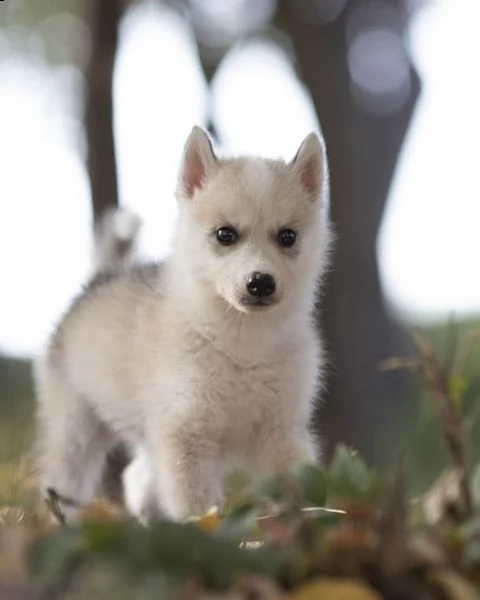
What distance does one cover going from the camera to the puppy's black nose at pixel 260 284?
2.40m

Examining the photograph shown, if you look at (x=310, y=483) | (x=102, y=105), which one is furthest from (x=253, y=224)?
(x=102, y=105)

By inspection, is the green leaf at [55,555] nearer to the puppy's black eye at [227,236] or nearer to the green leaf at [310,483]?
the green leaf at [310,483]

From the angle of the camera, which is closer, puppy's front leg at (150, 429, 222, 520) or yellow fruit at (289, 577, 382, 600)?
yellow fruit at (289, 577, 382, 600)

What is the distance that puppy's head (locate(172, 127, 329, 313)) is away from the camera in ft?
8.11

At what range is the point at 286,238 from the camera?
8.50ft

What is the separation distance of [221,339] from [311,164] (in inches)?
21.7

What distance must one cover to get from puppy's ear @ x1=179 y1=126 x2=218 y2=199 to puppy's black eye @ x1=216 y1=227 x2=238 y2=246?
0.73 ft

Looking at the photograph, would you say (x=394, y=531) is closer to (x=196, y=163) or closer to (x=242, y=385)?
(x=242, y=385)

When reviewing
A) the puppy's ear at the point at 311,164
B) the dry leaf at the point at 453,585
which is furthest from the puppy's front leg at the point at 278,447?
the dry leaf at the point at 453,585

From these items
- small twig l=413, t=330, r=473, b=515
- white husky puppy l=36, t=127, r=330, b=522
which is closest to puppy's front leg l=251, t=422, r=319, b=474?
white husky puppy l=36, t=127, r=330, b=522

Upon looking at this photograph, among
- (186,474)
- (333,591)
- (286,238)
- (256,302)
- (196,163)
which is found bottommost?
(186,474)

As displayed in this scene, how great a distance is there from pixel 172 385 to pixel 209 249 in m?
0.36

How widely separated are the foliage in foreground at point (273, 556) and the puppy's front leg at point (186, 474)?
4.28ft

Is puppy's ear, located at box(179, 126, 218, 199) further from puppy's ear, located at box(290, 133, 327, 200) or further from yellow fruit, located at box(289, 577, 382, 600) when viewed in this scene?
yellow fruit, located at box(289, 577, 382, 600)
